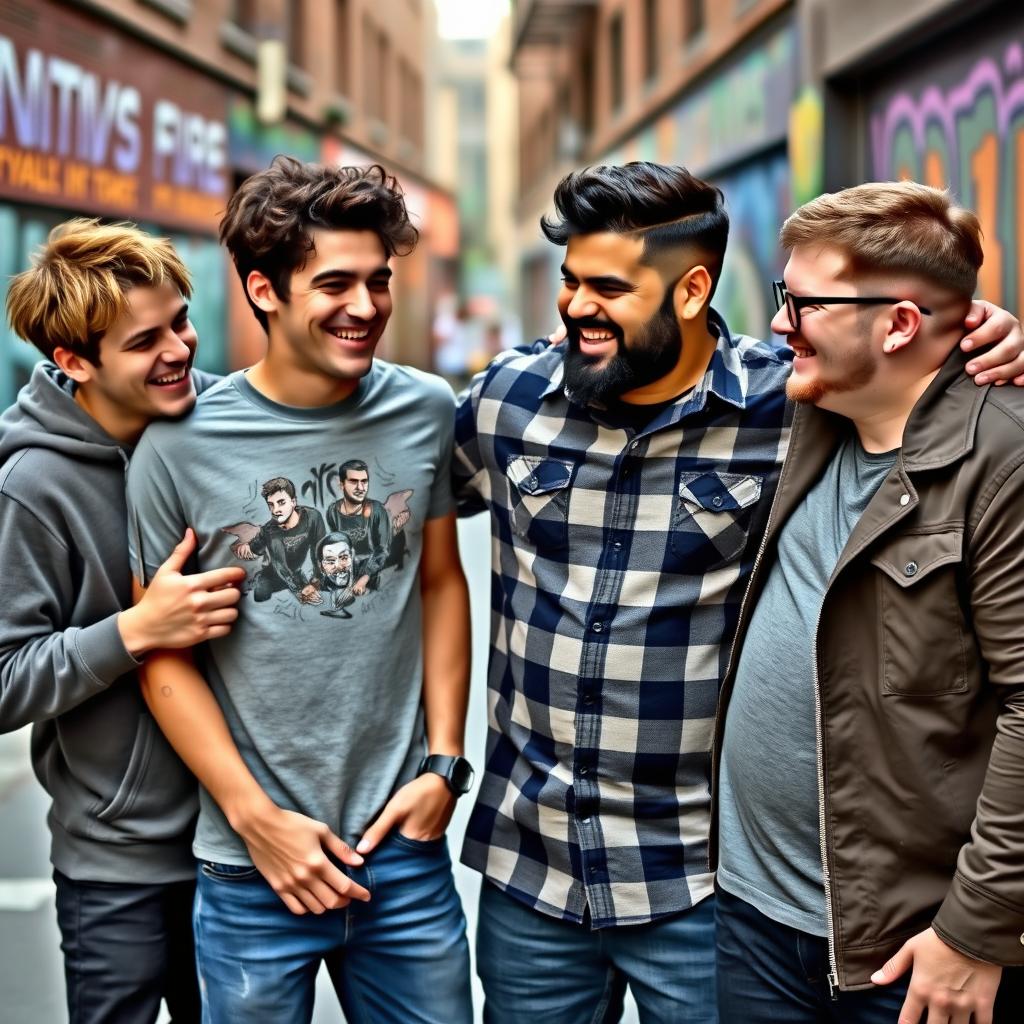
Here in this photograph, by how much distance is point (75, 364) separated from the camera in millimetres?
2518

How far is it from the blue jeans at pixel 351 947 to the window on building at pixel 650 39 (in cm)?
1653

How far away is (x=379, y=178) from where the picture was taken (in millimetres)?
2561

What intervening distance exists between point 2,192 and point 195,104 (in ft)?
16.6

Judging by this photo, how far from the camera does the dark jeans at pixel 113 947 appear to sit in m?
2.51

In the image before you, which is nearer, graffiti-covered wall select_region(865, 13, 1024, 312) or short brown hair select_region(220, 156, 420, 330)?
short brown hair select_region(220, 156, 420, 330)

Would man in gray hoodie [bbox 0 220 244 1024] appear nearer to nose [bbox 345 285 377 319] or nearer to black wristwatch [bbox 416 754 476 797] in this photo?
nose [bbox 345 285 377 319]

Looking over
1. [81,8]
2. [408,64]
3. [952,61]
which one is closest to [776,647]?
[952,61]

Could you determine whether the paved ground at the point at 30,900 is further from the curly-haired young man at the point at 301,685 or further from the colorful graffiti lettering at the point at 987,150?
the colorful graffiti lettering at the point at 987,150

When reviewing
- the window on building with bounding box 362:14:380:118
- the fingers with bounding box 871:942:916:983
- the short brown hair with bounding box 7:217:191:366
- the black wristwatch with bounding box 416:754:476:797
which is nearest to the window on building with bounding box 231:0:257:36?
the window on building with bounding box 362:14:380:118

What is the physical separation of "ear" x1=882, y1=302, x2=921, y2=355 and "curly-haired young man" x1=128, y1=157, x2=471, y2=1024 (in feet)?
3.22

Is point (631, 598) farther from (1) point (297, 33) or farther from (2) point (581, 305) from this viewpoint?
(1) point (297, 33)

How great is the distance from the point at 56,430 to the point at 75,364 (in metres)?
0.14

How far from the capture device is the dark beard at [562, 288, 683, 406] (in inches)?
95.1

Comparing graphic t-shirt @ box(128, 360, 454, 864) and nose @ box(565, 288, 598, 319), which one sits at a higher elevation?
nose @ box(565, 288, 598, 319)
